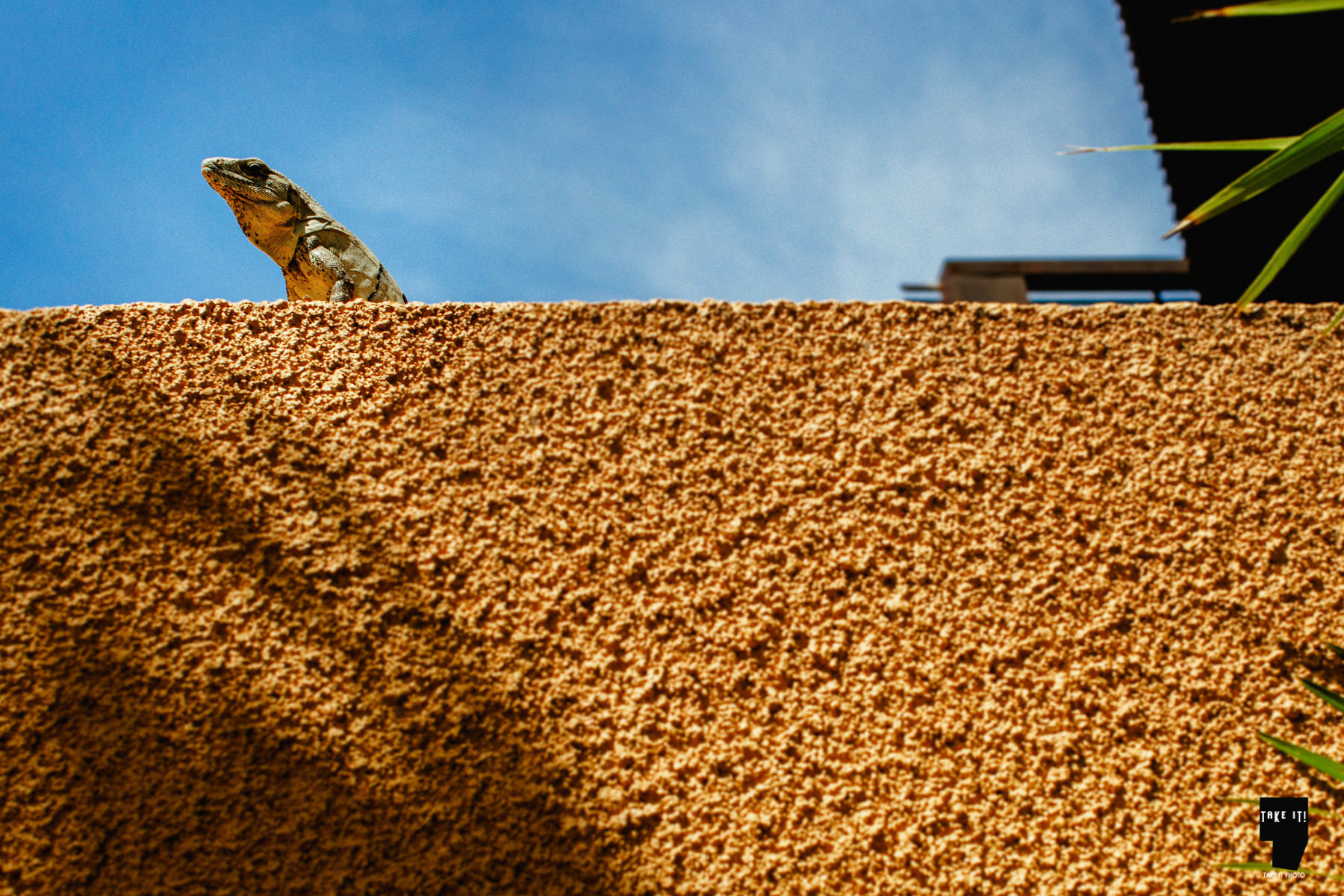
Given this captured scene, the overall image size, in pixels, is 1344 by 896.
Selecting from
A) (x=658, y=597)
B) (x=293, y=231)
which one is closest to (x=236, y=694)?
(x=658, y=597)

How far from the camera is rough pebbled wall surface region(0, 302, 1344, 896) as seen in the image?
972 mm

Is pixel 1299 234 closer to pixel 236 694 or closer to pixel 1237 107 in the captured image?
pixel 236 694

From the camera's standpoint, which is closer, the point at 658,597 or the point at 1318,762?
the point at 1318,762

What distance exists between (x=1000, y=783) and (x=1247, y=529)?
57 centimetres

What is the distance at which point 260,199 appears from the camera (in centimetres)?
199

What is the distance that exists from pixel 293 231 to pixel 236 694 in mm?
1520

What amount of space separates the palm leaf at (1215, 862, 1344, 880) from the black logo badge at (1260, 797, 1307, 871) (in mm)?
16

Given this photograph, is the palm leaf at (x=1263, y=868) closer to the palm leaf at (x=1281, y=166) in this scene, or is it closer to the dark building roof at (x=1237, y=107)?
the palm leaf at (x=1281, y=166)

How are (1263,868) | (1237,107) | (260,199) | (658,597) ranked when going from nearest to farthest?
(1263,868)
(658,597)
(260,199)
(1237,107)

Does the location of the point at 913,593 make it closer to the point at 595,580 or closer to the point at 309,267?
the point at 595,580

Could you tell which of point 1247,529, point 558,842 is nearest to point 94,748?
point 558,842

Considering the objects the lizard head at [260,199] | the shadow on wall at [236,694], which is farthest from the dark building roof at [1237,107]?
the shadow on wall at [236,694]

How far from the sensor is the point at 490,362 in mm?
1129

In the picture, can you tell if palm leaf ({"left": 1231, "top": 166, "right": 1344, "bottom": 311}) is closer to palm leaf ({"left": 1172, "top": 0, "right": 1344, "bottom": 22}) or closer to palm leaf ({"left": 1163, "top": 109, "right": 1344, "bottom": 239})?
palm leaf ({"left": 1163, "top": 109, "right": 1344, "bottom": 239})
